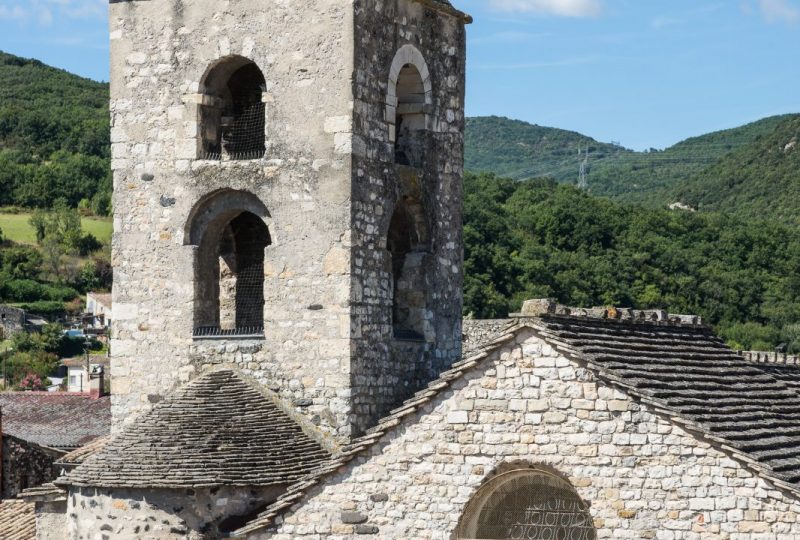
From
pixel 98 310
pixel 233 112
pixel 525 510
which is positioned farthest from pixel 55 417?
pixel 98 310

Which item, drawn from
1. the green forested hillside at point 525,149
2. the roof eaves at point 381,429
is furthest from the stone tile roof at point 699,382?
the green forested hillside at point 525,149

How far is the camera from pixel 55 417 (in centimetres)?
3600

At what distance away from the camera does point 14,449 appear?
3186cm

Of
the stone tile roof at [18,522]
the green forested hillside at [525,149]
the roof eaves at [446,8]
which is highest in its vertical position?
the green forested hillside at [525,149]

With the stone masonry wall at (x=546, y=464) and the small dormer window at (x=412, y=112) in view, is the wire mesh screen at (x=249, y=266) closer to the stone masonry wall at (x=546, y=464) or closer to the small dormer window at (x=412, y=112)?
the small dormer window at (x=412, y=112)

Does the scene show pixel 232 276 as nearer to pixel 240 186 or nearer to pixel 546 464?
pixel 240 186

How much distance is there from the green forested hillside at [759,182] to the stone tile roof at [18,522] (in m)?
63.2

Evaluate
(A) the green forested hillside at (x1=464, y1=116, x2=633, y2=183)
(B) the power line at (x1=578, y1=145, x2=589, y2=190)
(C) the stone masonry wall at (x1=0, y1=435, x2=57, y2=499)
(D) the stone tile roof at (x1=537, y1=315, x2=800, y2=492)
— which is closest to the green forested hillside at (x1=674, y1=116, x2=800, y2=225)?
(B) the power line at (x1=578, y1=145, x2=589, y2=190)

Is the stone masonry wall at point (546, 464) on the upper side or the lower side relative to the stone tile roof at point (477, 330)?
lower

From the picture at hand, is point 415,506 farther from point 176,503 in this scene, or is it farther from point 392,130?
point 392,130

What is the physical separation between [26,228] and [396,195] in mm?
92182

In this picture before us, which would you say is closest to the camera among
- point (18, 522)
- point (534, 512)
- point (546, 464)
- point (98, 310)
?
point (546, 464)

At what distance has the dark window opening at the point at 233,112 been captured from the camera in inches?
782

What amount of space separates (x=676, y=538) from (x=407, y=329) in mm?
6241
